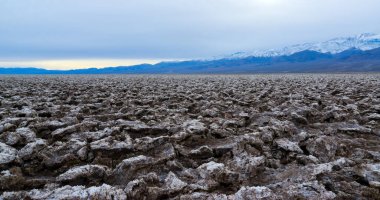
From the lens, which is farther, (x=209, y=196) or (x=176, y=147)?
(x=176, y=147)

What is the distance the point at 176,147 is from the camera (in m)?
4.30

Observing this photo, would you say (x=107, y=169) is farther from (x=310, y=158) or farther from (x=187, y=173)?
(x=310, y=158)

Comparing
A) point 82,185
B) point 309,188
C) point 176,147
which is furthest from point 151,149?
point 309,188

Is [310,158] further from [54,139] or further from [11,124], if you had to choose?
[11,124]

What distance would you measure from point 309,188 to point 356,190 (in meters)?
0.40

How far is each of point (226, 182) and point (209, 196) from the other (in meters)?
0.36

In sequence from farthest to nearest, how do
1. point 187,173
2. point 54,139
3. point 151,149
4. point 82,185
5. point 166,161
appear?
point 54,139
point 151,149
point 166,161
point 187,173
point 82,185

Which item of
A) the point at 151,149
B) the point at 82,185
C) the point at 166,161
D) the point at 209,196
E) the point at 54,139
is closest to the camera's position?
the point at 209,196

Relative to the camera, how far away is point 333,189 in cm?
313

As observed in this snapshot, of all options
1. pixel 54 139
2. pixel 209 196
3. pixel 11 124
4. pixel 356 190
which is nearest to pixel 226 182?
pixel 209 196

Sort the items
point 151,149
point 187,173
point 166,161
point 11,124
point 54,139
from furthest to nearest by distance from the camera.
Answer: point 11,124 < point 54,139 < point 151,149 < point 166,161 < point 187,173

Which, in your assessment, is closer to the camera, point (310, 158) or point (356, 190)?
point (356, 190)

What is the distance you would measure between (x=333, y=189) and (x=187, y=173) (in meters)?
1.22

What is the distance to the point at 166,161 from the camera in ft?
12.6
